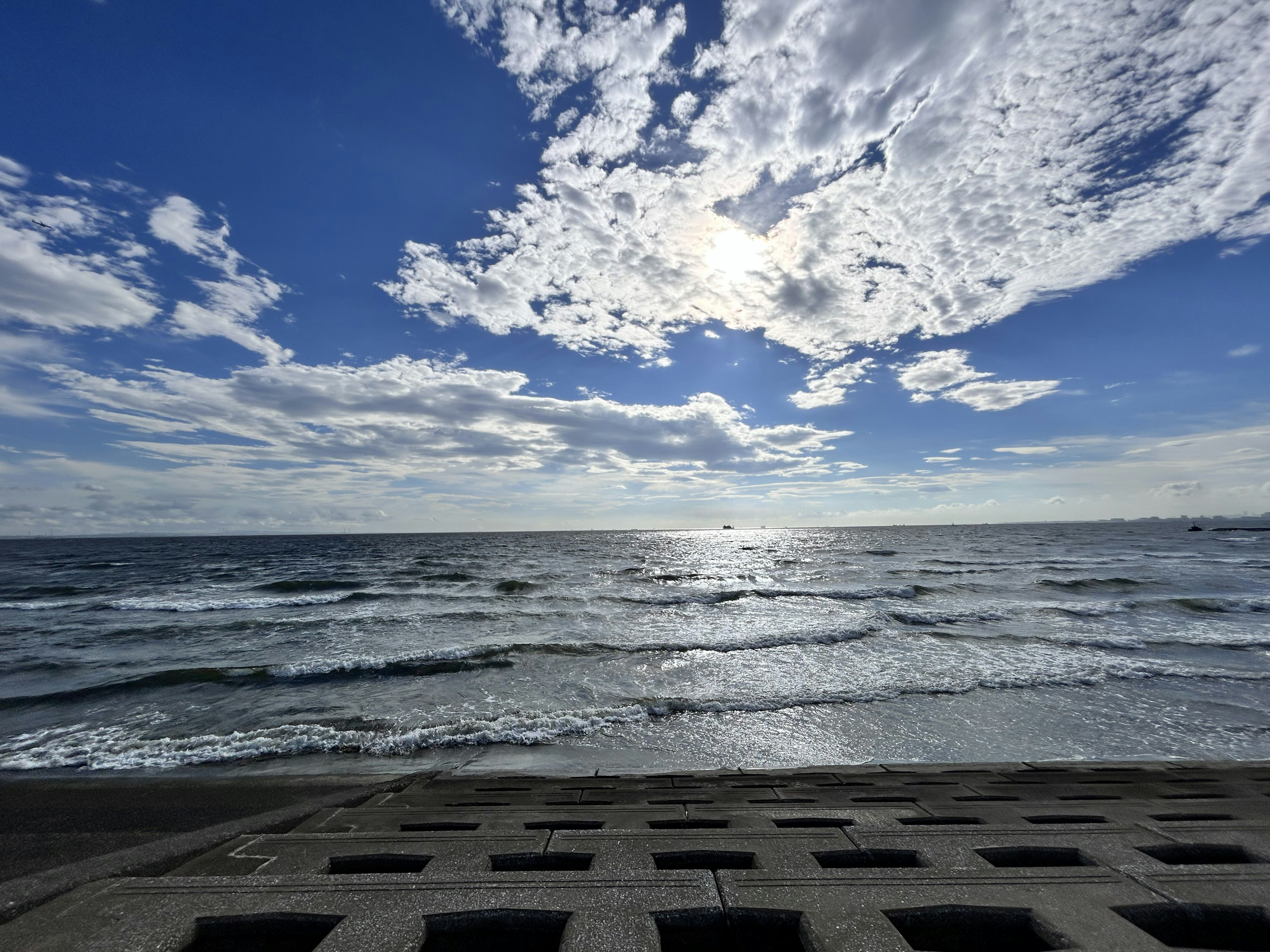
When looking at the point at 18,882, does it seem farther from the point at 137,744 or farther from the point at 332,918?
the point at 137,744

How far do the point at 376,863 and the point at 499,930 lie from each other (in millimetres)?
1542

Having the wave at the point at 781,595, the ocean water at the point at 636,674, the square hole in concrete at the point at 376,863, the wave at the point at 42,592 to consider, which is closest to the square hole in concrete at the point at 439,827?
the square hole in concrete at the point at 376,863

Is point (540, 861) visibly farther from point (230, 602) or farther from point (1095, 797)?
point (230, 602)

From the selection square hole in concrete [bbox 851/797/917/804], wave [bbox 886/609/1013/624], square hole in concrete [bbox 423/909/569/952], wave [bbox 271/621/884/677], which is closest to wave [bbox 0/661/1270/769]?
wave [bbox 271/621/884/677]

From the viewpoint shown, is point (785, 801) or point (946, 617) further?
point (946, 617)

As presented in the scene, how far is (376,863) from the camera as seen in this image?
12.8 feet

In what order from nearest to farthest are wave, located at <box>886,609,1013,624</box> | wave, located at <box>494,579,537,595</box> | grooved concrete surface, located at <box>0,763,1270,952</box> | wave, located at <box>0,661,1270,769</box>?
grooved concrete surface, located at <box>0,763,1270,952</box> < wave, located at <box>0,661,1270,769</box> < wave, located at <box>886,609,1013,624</box> < wave, located at <box>494,579,537,595</box>

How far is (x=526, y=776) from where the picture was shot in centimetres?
733

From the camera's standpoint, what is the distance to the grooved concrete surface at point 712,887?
295cm

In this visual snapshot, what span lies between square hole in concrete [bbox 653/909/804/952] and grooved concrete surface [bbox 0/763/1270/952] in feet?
0.03

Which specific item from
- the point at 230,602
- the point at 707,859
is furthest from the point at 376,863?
the point at 230,602

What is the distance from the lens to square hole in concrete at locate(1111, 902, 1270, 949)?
3.03 m

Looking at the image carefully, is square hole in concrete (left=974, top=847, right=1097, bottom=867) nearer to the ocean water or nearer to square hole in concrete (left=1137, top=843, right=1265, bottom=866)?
square hole in concrete (left=1137, top=843, right=1265, bottom=866)

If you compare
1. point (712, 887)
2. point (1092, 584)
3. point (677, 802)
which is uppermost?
point (1092, 584)
